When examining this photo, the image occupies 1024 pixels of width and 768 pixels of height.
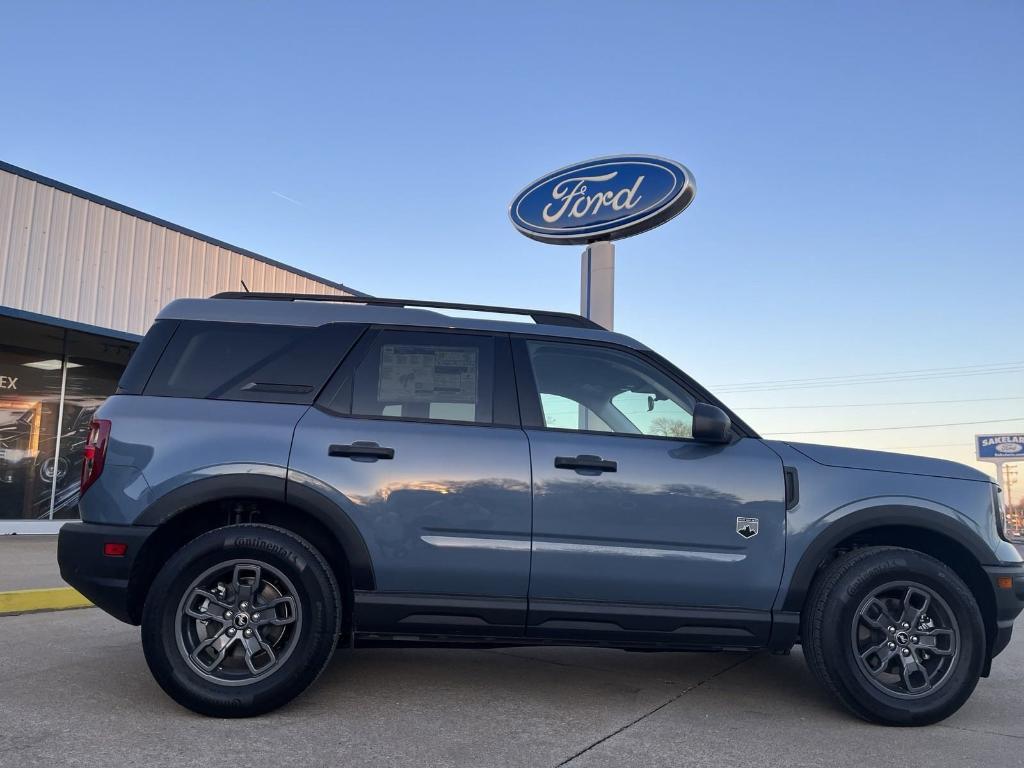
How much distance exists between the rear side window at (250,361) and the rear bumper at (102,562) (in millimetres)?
689

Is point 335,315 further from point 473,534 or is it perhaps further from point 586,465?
point 586,465

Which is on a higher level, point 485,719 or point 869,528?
point 869,528

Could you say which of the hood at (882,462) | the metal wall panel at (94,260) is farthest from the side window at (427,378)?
the metal wall panel at (94,260)

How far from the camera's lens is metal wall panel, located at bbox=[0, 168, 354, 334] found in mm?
12359

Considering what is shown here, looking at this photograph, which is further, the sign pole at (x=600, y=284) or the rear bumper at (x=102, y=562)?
the sign pole at (x=600, y=284)

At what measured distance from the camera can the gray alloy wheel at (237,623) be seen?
12.2ft

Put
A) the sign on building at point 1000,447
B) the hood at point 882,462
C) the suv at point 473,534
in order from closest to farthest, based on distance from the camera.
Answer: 1. the suv at point 473,534
2. the hood at point 882,462
3. the sign on building at point 1000,447

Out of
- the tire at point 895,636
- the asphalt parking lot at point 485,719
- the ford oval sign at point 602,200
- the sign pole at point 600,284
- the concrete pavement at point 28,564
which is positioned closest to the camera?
the asphalt parking lot at point 485,719

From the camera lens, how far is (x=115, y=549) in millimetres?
3771

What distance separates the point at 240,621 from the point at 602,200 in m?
11.1

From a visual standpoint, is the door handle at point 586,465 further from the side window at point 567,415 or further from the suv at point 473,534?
the side window at point 567,415

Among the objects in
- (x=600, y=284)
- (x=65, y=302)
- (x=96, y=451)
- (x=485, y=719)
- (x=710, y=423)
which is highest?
(x=600, y=284)

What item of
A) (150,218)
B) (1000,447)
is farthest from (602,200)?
(1000,447)

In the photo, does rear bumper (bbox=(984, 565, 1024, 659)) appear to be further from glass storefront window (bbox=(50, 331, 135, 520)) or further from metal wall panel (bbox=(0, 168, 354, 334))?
glass storefront window (bbox=(50, 331, 135, 520))
